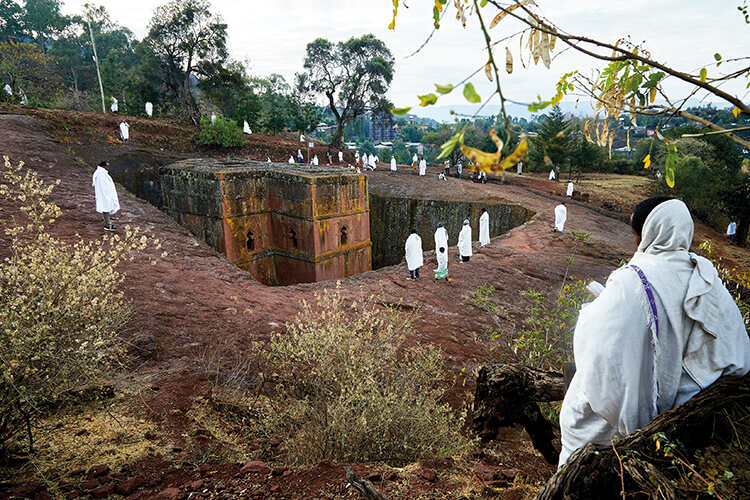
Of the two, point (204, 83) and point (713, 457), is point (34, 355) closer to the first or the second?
point (713, 457)

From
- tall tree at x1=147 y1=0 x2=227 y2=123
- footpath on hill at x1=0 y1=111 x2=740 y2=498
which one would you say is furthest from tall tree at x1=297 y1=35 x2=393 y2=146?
footpath on hill at x1=0 y1=111 x2=740 y2=498

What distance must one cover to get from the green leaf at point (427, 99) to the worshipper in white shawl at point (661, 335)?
1.15 metres

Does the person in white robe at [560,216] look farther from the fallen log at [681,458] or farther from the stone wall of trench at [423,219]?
the fallen log at [681,458]

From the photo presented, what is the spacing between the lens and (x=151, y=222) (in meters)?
9.91

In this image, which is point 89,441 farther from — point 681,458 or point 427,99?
point 681,458

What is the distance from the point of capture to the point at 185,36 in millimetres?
23312

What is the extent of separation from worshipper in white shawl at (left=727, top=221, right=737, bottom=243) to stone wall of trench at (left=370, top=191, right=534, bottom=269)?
930 centimetres

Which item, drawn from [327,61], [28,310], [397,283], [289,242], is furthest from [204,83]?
[28,310]

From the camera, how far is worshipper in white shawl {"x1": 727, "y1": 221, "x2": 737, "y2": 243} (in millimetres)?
17094

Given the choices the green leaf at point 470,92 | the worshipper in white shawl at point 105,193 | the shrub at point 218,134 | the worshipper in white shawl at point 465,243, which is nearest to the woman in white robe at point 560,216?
the worshipper in white shawl at point 465,243

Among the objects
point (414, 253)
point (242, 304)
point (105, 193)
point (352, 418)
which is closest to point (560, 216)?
point (414, 253)

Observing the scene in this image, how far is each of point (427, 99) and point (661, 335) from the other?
4.35ft

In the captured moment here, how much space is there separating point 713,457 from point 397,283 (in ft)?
24.4

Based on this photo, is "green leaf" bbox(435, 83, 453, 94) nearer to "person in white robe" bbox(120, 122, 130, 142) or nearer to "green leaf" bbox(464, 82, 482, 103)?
"green leaf" bbox(464, 82, 482, 103)
